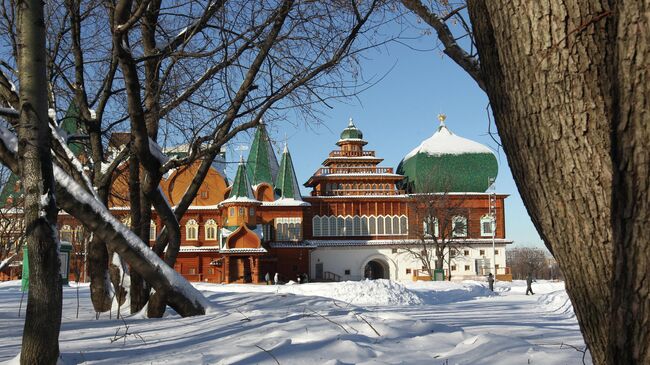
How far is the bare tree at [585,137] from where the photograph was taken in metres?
1.79

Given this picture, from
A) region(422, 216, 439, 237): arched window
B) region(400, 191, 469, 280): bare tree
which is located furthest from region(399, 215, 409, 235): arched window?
region(422, 216, 439, 237): arched window

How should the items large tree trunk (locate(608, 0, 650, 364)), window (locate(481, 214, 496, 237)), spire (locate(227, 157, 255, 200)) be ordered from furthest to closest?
window (locate(481, 214, 496, 237)) → spire (locate(227, 157, 255, 200)) → large tree trunk (locate(608, 0, 650, 364))

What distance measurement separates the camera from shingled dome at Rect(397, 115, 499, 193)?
4412 centimetres

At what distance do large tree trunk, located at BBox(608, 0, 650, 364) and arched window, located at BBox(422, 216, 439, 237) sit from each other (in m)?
39.0

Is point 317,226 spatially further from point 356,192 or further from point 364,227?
point 356,192

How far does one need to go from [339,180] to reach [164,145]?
3527cm

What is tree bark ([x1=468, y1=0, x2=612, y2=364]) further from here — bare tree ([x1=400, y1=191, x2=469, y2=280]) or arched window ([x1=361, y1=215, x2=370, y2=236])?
arched window ([x1=361, y1=215, x2=370, y2=236])

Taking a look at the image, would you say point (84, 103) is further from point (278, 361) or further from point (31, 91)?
point (278, 361)

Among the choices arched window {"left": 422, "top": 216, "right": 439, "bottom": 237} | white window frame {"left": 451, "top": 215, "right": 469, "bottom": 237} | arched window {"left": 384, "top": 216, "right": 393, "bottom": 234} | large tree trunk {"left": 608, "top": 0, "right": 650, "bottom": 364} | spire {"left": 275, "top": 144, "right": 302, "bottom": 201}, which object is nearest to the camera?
large tree trunk {"left": 608, "top": 0, "right": 650, "bottom": 364}

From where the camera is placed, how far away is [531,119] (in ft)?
6.77

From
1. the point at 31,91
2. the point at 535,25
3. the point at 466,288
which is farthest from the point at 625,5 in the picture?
the point at 466,288

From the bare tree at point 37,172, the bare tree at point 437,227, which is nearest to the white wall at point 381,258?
the bare tree at point 437,227

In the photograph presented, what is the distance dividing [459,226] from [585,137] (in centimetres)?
4177

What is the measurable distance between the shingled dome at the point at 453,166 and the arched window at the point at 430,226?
2424 millimetres
